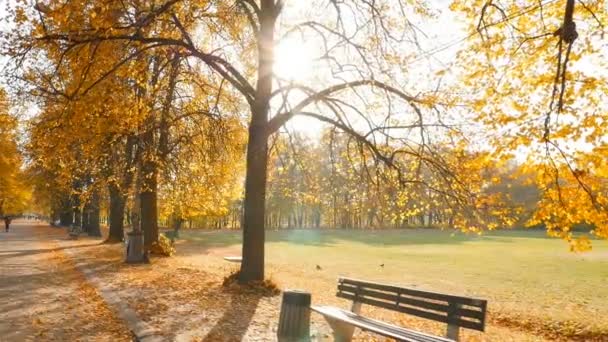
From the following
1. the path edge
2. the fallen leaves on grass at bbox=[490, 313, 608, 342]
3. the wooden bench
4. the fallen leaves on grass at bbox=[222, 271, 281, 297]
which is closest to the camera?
the wooden bench

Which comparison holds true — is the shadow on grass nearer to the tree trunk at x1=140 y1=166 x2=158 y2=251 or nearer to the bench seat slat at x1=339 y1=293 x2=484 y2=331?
the tree trunk at x1=140 y1=166 x2=158 y2=251

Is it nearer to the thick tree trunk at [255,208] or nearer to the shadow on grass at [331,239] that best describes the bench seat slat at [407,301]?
the thick tree trunk at [255,208]

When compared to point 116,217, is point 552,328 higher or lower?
lower

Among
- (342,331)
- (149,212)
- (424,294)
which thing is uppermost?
(149,212)

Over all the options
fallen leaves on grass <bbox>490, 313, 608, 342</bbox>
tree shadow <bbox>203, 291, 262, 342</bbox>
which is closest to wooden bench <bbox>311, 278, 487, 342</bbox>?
tree shadow <bbox>203, 291, 262, 342</bbox>

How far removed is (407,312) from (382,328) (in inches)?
21.8

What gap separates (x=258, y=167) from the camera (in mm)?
12516

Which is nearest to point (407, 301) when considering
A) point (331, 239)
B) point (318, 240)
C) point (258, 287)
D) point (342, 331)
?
point (342, 331)

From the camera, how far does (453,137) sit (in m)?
10.8

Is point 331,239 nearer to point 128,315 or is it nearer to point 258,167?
point 258,167

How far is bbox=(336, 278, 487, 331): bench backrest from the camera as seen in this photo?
564 cm

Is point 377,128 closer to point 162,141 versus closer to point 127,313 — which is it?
point 127,313

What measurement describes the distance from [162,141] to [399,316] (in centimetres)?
1135

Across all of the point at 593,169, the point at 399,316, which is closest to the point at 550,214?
the point at 593,169
